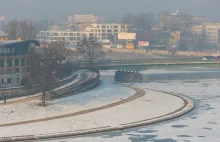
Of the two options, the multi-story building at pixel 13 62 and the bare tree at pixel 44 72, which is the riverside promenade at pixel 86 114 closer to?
the bare tree at pixel 44 72

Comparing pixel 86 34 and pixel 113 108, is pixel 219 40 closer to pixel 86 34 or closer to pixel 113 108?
pixel 86 34

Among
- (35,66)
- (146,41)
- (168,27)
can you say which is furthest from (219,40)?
(35,66)

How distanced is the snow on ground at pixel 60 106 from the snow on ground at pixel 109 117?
243 centimetres

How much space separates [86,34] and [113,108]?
131m

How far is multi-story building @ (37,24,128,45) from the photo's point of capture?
595ft

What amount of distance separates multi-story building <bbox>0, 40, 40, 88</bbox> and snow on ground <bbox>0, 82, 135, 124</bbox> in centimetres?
750

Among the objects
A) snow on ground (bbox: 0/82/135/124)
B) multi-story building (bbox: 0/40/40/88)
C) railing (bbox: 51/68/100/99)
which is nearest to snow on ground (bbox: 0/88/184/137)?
snow on ground (bbox: 0/82/135/124)

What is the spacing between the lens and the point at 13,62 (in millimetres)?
59812

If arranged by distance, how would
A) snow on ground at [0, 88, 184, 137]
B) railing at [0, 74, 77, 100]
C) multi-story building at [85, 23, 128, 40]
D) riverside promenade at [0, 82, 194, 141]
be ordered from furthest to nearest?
multi-story building at [85, 23, 128, 40] → railing at [0, 74, 77, 100] → snow on ground at [0, 88, 184, 137] → riverside promenade at [0, 82, 194, 141]

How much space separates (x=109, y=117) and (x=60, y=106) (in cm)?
642

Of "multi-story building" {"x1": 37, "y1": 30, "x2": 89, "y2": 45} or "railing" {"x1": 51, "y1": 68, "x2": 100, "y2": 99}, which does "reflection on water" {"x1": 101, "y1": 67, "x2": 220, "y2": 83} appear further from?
"multi-story building" {"x1": 37, "y1": 30, "x2": 89, "y2": 45}

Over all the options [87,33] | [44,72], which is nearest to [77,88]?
[44,72]

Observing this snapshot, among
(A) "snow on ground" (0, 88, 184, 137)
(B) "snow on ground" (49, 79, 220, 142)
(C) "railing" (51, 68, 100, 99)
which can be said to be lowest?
(B) "snow on ground" (49, 79, 220, 142)

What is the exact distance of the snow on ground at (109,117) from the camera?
41500mm
